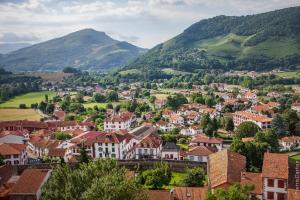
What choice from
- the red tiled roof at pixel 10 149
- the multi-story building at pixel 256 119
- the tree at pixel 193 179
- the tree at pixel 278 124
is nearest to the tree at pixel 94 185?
the tree at pixel 193 179

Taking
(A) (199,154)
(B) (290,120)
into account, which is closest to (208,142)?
(A) (199,154)

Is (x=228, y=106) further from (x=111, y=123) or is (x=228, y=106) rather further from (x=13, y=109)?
(x=13, y=109)

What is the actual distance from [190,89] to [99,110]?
67.6 m

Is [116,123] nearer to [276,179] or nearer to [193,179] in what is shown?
[193,179]

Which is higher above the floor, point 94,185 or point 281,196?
point 94,185

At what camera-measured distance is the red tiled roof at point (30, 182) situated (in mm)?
37469

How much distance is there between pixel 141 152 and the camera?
64.7 m

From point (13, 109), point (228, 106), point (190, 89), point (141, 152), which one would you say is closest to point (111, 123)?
point (141, 152)

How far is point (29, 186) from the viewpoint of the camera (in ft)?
125

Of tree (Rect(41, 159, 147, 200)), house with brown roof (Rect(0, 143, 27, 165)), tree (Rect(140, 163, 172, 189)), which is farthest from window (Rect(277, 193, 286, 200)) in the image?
house with brown roof (Rect(0, 143, 27, 165))

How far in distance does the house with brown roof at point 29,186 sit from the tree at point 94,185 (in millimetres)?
8447

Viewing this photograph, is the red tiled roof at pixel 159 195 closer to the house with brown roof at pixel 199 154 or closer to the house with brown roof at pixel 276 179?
the house with brown roof at pixel 276 179

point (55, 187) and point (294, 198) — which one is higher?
point (55, 187)

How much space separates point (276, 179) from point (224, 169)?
6880 millimetres
